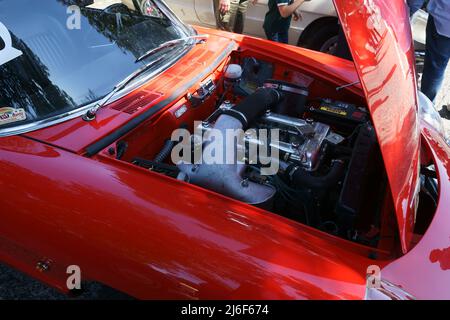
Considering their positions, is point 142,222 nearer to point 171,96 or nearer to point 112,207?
point 112,207

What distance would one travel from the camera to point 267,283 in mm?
1297

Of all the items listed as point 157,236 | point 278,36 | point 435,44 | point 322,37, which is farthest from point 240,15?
point 157,236

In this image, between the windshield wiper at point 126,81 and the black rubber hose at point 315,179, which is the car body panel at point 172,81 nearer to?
the windshield wiper at point 126,81

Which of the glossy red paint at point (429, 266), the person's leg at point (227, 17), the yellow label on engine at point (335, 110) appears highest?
the person's leg at point (227, 17)

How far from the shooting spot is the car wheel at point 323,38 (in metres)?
4.23

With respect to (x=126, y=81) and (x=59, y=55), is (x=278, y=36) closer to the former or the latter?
(x=126, y=81)

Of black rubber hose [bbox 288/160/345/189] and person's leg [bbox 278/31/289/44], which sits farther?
person's leg [bbox 278/31/289/44]

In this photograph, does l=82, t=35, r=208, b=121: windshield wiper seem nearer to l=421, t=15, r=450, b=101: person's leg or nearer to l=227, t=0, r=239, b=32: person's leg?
l=227, t=0, r=239, b=32: person's leg

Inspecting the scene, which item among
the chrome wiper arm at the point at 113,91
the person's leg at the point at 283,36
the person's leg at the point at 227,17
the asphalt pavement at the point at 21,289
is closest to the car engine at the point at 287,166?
the chrome wiper arm at the point at 113,91

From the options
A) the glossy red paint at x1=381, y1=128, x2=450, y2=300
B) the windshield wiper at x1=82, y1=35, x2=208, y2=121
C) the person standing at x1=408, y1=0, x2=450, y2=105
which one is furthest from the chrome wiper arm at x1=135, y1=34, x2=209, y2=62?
the person standing at x1=408, y1=0, x2=450, y2=105

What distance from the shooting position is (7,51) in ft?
6.10

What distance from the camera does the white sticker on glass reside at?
6.06ft

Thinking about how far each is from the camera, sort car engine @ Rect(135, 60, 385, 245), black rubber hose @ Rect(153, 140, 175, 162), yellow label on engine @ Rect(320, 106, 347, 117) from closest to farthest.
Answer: car engine @ Rect(135, 60, 385, 245), black rubber hose @ Rect(153, 140, 175, 162), yellow label on engine @ Rect(320, 106, 347, 117)

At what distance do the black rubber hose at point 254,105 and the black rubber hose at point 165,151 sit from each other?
32 centimetres
